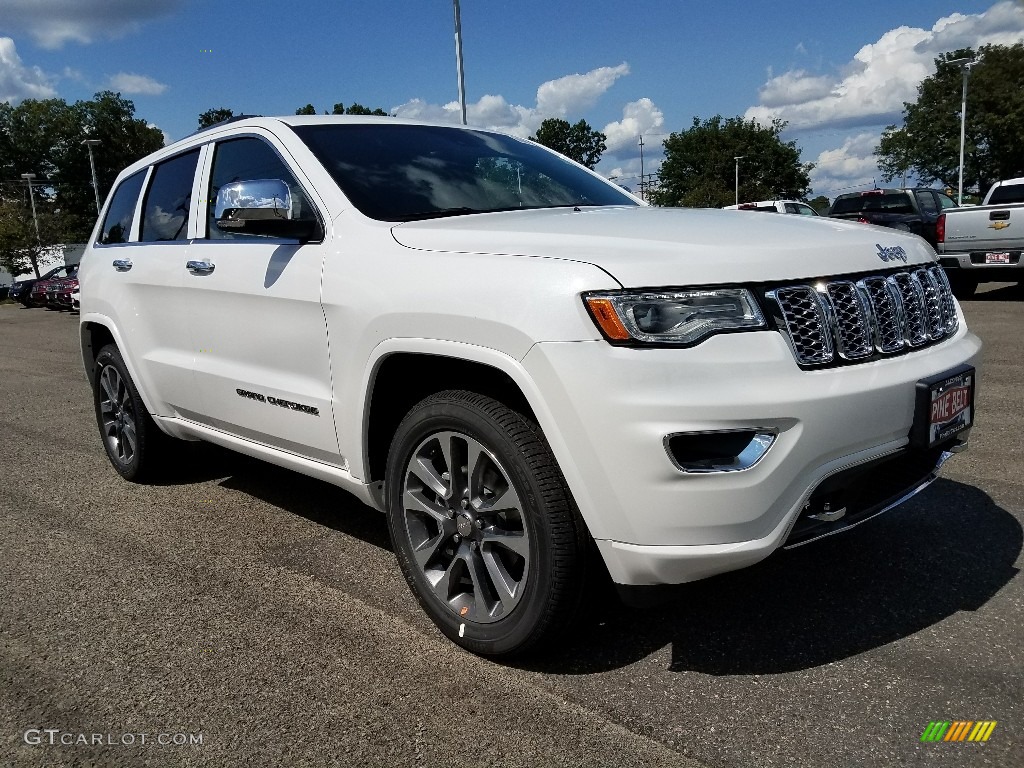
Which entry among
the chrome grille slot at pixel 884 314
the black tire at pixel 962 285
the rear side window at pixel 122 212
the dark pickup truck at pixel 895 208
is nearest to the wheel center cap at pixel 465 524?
the chrome grille slot at pixel 884 314

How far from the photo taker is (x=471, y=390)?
106 inches

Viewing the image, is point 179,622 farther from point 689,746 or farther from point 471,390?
point 689,746

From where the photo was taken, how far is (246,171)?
12.3ft

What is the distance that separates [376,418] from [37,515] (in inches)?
98.7

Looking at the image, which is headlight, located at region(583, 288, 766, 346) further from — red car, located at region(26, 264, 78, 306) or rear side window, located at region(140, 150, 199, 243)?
red car, located at region(26, 264, 78, 306)

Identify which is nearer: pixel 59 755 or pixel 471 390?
pixel 59 755

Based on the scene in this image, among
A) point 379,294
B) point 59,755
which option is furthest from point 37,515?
point 379,294

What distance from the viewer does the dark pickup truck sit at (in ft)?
54.2

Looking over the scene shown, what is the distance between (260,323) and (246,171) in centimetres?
76

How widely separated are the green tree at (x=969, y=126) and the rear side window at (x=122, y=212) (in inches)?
2408

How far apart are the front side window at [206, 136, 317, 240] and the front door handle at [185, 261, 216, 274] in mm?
132

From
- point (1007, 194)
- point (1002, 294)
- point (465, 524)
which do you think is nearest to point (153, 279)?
point (465, 524)

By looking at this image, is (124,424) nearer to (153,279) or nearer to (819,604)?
(153,279)

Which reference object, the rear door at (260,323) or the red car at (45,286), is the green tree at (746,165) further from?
the rear door at (260,323)
